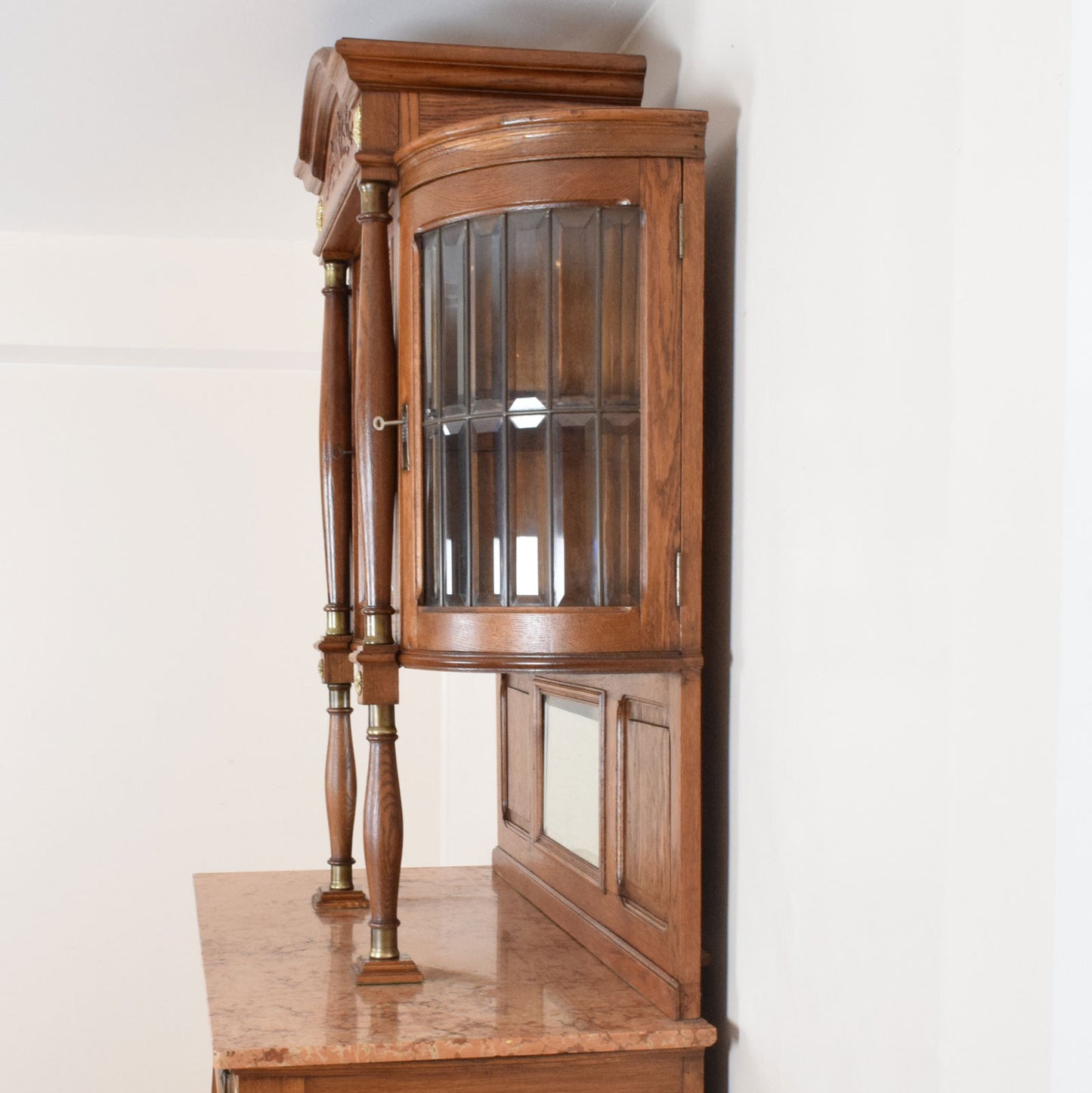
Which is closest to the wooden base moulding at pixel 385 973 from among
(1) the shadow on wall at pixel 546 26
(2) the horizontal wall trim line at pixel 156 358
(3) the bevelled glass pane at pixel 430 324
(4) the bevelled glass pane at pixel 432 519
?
(4) the bevelled glass pane at pixel 432 519

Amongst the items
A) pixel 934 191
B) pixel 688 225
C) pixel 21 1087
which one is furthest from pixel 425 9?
pixel 21 1087

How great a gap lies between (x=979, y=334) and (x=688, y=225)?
2.30ft

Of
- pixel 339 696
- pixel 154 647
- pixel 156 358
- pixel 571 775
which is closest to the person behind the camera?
pixel 571 775

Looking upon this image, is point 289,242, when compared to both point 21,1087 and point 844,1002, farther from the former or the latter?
point 844,1002

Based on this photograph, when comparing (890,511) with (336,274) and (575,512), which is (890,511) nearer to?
(575,512)

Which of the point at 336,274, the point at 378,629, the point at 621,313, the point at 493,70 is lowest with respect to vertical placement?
the point at 378,629

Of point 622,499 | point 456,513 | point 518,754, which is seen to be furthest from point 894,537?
point 518,754

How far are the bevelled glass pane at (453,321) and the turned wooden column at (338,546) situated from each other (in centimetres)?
79

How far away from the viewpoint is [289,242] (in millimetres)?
4902

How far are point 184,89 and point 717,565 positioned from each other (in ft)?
5.97

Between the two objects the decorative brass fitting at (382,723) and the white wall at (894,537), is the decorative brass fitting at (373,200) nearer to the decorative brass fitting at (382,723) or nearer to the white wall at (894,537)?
the white wall at (894,537)

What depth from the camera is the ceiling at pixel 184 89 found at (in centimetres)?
257

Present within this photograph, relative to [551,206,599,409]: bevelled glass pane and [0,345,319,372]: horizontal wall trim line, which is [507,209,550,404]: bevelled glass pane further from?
[0,345,319,372]: horizontal wall trim line

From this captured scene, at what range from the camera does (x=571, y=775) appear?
8.37 ft
